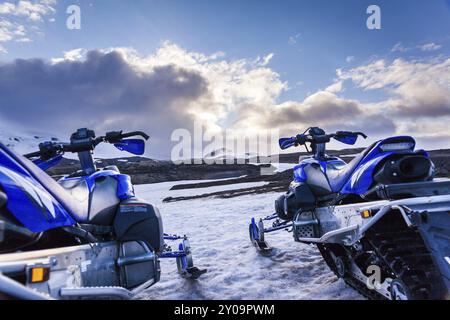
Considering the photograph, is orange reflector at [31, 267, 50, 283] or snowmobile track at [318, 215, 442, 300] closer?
orange reflector at [31, 267, 50, 283]

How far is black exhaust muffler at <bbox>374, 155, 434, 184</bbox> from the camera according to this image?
2.63 meters

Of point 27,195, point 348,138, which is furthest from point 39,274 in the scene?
point 348,138

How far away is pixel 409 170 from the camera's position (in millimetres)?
2656

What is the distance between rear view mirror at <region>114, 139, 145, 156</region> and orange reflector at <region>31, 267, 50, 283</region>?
1.77m

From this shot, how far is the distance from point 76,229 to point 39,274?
34.9 inches

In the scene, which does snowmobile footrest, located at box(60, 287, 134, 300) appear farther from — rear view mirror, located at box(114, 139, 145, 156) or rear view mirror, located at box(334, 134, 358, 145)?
rear view mirror, located at box(334, 134, 358, 145)

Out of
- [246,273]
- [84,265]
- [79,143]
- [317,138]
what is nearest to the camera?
[84,265]

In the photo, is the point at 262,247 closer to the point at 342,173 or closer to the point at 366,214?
the point at 342,173

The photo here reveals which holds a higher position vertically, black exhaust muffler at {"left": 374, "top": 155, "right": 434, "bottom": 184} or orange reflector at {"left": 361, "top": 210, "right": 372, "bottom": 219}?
black exhaust muffler at {"left": 374, "top": 155, "right": 434, "bottom": 184}

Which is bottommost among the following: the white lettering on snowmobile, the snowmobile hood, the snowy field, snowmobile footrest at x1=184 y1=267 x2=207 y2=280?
the snowy field

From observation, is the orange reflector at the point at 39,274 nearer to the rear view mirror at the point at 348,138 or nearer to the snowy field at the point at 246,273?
the snowy field at the point at 246,273

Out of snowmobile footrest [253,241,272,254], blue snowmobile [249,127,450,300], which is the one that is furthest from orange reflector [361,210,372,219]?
snowmobile footrest [253,241,272,254]
